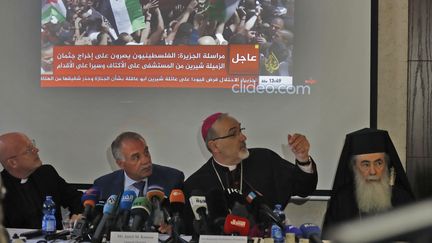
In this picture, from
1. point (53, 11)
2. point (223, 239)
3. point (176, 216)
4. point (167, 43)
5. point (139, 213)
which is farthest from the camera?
point (53, 11)

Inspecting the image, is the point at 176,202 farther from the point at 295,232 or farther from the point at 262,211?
the point at 295,232

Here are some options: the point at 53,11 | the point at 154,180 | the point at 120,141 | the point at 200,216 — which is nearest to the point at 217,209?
the point at 200,216

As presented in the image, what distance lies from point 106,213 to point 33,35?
7.11 feet

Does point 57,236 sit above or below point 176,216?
below

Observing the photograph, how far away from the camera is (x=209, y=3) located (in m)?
3.96

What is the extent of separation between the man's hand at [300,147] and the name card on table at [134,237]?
64.7 inches

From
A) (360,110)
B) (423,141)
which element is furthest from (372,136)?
(423,141)

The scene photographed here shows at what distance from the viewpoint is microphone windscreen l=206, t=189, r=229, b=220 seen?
273 cm

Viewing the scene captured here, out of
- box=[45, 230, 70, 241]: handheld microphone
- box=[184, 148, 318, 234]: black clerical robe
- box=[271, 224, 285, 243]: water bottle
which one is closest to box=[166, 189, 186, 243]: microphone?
box=[271, 224, 285, 243]: water bottle

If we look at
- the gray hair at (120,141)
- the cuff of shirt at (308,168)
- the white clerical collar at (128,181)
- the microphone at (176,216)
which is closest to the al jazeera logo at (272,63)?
the cuff of shirt at (308,168)

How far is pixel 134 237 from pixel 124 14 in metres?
2.13

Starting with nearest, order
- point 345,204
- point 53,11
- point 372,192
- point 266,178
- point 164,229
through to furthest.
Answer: point 164,229 → point 372,192 → point 345,204 → point 266,178 → point 53,11

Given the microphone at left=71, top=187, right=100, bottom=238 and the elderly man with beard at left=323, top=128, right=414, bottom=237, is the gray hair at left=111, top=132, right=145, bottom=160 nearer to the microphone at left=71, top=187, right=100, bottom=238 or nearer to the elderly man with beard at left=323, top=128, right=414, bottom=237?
the microphone at left=71, top=187, right=100, bottom=238

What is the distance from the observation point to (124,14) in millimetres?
3996
